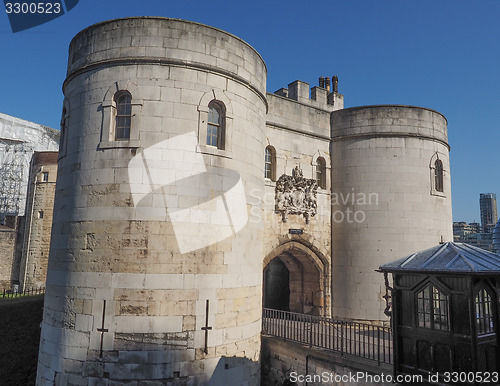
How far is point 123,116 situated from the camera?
35.2 feet

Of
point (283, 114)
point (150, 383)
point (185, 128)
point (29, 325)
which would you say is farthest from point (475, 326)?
point (29, 325)

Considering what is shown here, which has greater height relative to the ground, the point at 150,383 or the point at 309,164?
the point at 309,164

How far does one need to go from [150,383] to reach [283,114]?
1085 centimetres

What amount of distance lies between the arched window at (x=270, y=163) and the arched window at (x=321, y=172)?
258 centimetres

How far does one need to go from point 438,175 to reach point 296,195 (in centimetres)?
716

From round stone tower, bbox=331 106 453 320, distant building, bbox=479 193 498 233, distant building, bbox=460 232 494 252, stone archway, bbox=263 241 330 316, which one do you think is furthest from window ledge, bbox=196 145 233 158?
distant building, bbox=479 193 498 233

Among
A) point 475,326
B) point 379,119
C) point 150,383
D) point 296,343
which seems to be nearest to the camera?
point 475,326

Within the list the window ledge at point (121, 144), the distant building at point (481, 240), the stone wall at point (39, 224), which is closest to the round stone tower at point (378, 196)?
the window ledge at point (121, 144)

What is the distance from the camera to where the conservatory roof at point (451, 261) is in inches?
295

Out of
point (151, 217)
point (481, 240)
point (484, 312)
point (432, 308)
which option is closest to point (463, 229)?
point (481, 240)

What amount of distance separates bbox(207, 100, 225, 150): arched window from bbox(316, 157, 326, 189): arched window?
6.75 m

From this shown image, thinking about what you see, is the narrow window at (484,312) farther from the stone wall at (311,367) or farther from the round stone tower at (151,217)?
the round stone tower at (151,217)

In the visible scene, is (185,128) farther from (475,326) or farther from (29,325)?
(29,325)

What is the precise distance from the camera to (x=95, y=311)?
9.82m
